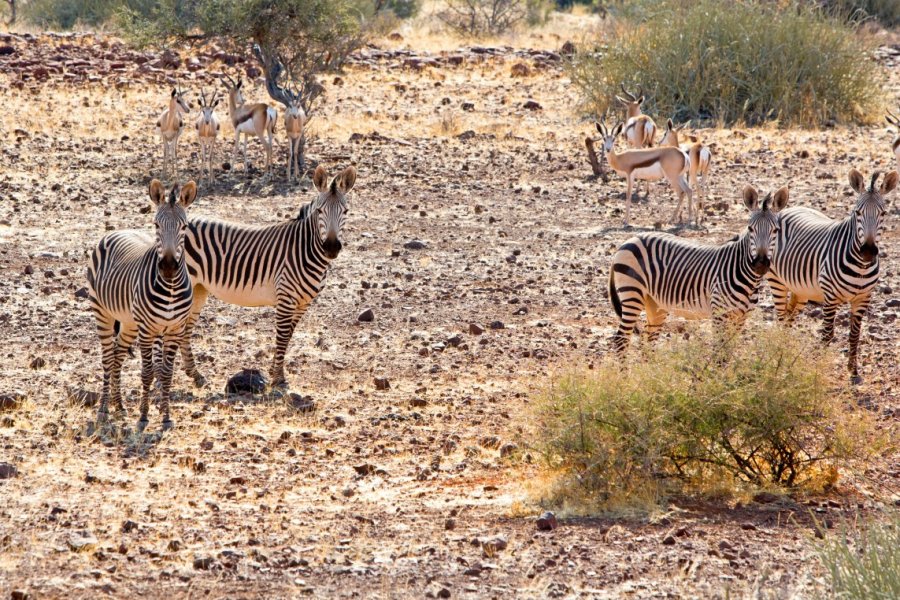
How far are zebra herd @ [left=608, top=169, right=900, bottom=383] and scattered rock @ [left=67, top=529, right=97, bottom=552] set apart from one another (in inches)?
187

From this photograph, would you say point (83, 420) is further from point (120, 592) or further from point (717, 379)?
point (717, 379)

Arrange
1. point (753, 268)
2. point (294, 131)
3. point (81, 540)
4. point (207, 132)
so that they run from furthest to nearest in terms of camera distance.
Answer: point (294, 131)
point (207, 132)
point (753, 268)
point (81, 540)

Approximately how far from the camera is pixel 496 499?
7.32 meters

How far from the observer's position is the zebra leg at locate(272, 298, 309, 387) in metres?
10.0

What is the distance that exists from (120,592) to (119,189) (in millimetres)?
12919

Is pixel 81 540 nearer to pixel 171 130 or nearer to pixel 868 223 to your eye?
pixel 868 223

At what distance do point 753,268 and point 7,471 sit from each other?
5.51m

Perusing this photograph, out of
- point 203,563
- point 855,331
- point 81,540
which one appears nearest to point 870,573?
point 203,563

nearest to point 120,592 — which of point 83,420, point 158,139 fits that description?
point 83,420

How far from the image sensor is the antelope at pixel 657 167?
1695 centimetres

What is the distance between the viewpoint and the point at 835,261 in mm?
10227

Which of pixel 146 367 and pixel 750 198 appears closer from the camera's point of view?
pixel 146 367

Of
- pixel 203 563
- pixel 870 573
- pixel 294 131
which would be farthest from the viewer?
pixel 294 131

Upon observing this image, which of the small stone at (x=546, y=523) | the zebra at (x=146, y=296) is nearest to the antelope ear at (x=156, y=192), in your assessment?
the zebra at (x=146, y=296)
